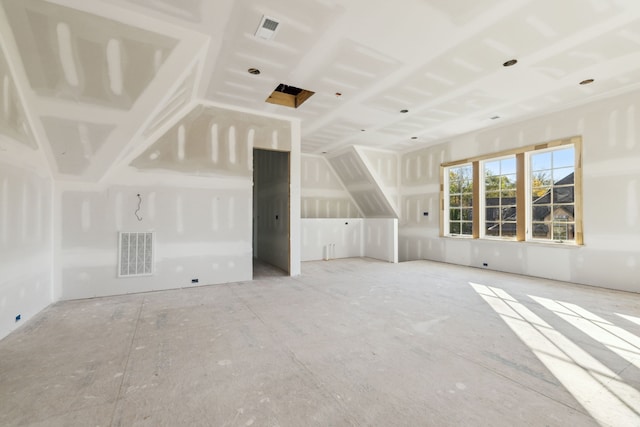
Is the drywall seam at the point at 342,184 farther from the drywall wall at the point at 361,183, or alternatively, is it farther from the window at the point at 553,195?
the window at the point at 553,195

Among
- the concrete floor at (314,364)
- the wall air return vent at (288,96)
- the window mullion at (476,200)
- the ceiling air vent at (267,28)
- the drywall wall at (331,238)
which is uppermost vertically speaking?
the wall air return vent at (288,96)

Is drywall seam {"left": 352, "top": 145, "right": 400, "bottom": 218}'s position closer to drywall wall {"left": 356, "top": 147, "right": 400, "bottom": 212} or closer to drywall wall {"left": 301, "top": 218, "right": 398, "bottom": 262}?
drywall wall {"left": 356, "top": 147, "right": 400, "bottom": 212}

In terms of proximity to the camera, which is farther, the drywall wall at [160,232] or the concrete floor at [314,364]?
the drywall wall at [160,232]

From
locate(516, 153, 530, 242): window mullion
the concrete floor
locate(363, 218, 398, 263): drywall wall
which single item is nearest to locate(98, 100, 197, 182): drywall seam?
the concrete floor

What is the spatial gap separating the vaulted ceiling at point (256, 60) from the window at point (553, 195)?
3.51ft

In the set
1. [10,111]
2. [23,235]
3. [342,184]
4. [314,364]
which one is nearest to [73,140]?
[10,111]

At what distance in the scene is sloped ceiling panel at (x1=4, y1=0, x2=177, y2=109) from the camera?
88.3 inches

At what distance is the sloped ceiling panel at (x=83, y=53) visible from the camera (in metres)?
Answer: 2.24

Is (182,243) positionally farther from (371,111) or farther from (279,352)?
(371,111)

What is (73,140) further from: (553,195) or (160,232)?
(553,195)

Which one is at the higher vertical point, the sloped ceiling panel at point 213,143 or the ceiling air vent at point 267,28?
the ceiling air vent at point 267,28

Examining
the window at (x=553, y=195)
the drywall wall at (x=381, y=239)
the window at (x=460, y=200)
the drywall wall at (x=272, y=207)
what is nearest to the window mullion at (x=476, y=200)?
the window at (x=460, y=200)

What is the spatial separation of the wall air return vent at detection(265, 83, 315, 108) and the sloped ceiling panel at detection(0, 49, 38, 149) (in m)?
2.75

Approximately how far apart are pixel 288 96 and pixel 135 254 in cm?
331
